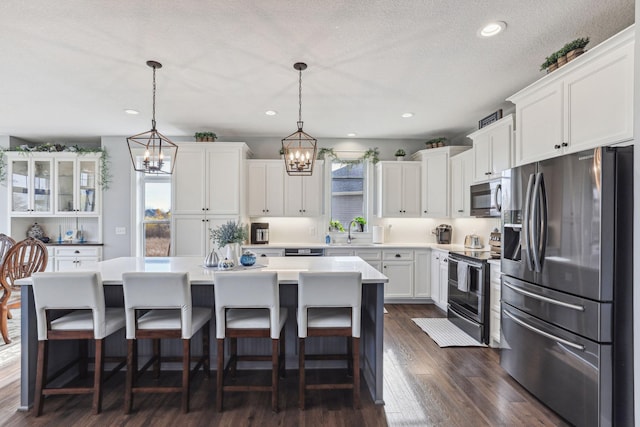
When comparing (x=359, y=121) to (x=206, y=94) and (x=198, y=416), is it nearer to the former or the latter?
(x=206, y=94)

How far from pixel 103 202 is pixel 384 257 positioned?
4693mm

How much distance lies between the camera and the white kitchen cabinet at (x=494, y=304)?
10.5 ft

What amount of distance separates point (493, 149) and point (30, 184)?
22.7ft

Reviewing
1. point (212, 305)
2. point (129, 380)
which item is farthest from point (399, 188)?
point (129, 380)

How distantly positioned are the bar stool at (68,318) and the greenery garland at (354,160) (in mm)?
3792

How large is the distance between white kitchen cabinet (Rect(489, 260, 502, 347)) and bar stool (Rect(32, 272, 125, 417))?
135 inches

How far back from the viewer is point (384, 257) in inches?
191

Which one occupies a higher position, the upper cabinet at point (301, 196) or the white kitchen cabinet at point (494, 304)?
the upper cabinet at point (301, 196)

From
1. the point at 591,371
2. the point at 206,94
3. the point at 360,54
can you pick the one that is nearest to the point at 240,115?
the point at 206,94

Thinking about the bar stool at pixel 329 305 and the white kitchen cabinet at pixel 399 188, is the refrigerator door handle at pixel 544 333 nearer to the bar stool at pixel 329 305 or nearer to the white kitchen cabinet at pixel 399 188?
the bar stool at pixel 329 305

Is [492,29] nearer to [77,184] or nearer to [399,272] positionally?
[399,272]

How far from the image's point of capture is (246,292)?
7.04ft

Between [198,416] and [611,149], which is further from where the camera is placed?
[198,416]

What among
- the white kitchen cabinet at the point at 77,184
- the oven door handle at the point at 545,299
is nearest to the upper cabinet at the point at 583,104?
the oven door handle at the point at 545,299
